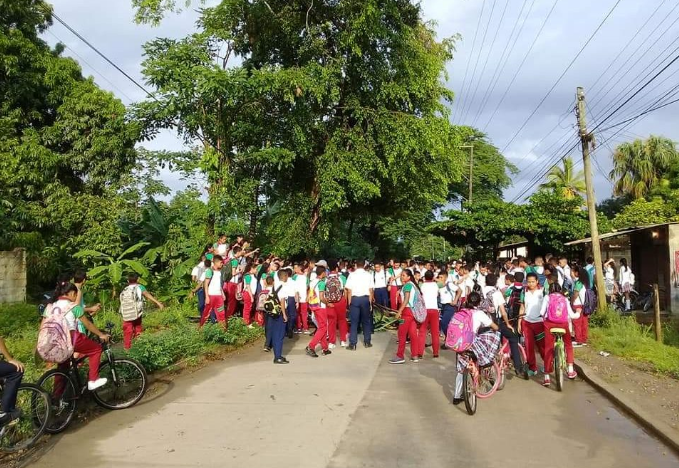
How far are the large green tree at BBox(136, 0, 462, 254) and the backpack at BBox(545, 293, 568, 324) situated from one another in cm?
931

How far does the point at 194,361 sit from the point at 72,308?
340 cm

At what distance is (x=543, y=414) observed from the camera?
21.7 ft

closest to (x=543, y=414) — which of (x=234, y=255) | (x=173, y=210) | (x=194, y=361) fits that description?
(x=194, y=361)

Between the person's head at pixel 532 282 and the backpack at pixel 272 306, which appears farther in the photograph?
the backpack at pixel 272 306

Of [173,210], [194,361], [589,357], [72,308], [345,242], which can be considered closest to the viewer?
[72,308]

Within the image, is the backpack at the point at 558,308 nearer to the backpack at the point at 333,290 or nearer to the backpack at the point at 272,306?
the backpack at the point at 333,290

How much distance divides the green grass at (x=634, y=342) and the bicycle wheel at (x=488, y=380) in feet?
10.4

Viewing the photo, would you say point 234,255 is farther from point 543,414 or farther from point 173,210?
point 543,414

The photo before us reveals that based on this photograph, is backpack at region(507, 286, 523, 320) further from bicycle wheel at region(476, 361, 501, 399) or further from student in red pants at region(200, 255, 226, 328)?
student in red pants at region(200, 255, 226, 328)

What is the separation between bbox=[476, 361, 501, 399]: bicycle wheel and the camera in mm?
7227

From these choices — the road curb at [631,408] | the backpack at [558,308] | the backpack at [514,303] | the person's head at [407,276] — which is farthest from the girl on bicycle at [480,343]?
the person's head at [407,276]

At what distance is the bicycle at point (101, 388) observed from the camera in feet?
19.3

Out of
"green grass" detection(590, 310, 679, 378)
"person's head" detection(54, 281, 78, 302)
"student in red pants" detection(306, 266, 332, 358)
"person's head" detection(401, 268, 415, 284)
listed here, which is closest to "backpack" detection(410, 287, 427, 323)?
"person's head" detection(401, 268, 415, 284)

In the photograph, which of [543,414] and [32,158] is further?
[32,158]
